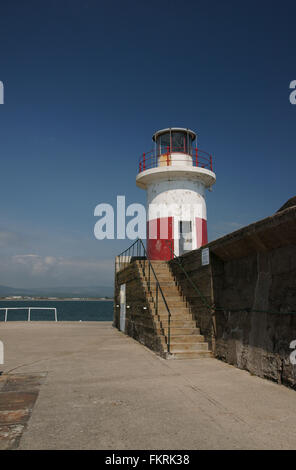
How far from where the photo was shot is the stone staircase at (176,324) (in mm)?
8891

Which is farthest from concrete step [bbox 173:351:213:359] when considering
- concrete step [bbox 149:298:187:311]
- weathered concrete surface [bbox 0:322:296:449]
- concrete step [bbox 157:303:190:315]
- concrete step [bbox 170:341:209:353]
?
concrete step [bbox 149:298:187:311]

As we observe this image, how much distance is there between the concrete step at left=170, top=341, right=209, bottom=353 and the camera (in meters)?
8.92

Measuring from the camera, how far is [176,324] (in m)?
9.87

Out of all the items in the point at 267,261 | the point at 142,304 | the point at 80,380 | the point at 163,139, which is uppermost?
the point at 163,139

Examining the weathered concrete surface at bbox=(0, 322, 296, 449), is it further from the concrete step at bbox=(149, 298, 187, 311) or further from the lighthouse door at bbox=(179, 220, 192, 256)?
the lighthouse door at bbox=(179, 220, 192, 256)

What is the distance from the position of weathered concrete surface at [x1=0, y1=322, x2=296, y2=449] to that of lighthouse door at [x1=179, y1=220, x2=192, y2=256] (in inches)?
293

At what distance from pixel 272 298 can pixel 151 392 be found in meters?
2.63

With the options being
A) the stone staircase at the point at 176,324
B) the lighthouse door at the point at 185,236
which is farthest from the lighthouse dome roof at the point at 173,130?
the stone staircase at the point at 176,324

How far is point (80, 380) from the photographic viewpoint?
6660mm

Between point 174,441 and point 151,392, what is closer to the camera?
point 174,441

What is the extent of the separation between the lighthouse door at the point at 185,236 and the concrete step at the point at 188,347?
679 cm

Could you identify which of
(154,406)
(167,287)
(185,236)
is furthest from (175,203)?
(154,406)
